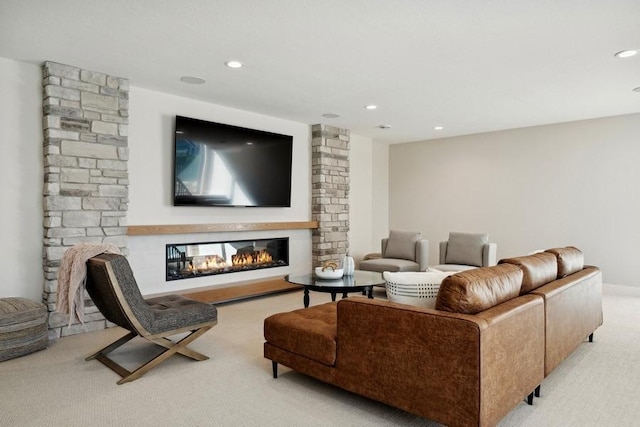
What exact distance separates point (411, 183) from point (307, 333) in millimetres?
5952

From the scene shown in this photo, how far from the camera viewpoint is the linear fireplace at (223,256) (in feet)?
16.3

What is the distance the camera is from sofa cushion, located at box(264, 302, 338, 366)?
2564 mm

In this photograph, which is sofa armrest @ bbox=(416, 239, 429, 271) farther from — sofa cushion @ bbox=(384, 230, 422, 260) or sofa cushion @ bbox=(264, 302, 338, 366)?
sofa cushion @ bbox=(264, 302, 338, 366)

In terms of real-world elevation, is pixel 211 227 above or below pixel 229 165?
below

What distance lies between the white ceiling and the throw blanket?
1.63m

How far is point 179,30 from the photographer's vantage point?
3152 millimetres

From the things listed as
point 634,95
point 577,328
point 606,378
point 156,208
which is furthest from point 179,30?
point 634,95

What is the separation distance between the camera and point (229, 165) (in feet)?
17.6

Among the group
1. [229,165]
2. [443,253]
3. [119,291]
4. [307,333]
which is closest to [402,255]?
[443,253]

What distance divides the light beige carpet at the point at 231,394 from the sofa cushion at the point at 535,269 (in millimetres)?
681

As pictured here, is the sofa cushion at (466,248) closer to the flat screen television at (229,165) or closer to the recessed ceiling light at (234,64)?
the flat screen television at (229,165)

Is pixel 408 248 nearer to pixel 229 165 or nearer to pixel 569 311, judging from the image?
pixel 229 165

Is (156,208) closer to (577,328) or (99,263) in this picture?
(99,263)

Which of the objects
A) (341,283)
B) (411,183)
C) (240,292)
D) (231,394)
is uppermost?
(411,183)
